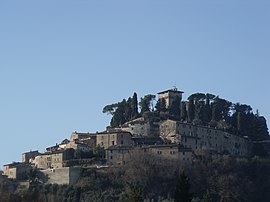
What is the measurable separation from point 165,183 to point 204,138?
1206 centimetres

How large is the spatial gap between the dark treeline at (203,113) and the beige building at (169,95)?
52 cm

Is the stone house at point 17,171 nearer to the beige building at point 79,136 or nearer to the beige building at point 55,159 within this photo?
the beige building at point 55,159

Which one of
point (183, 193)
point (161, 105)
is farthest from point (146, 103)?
point (183, 193)

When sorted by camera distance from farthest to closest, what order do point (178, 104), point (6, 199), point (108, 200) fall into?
point (178, 104) → point (108, 200) → point (6, 199)

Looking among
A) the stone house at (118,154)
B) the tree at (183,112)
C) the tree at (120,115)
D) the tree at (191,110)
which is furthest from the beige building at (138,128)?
the tree at (191,110)

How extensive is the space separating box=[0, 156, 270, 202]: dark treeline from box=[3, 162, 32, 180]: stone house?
5608 mm

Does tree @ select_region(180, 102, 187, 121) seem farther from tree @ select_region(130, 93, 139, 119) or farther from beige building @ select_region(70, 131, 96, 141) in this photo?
beige building @ select_region(70, 131, 96, 141)

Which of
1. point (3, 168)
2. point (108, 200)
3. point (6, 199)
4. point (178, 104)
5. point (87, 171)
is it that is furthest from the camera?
point (178, 104)

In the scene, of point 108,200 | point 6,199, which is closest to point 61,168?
point 108,200

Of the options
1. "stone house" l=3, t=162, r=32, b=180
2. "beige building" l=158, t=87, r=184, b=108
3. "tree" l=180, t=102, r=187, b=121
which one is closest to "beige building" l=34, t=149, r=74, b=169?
"stone house" l=3, t=162, r=32, b=180

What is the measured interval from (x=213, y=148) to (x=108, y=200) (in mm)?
17765

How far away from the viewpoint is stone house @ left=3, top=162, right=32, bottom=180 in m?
85.3

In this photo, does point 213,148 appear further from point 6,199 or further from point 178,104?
point 6,199

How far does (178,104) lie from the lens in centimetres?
9575
